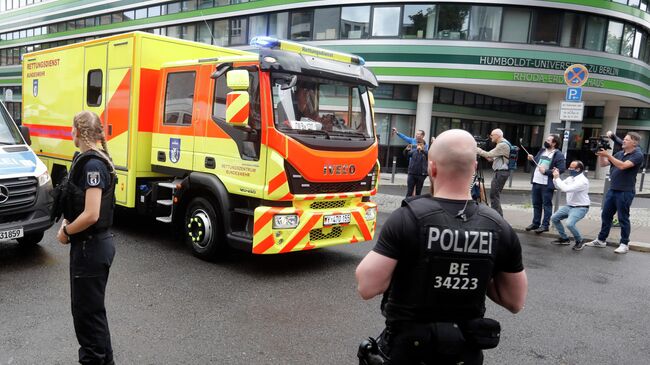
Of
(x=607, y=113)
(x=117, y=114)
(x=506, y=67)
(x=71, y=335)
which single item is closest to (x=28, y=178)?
(x=117, y=114)

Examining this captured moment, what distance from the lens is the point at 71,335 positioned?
419cm

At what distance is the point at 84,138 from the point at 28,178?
3.26 metres

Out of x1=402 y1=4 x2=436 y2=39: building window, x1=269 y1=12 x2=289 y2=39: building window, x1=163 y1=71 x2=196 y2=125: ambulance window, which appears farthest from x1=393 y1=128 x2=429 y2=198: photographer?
x1=269 y1=12 x2=289 y2=39: building window

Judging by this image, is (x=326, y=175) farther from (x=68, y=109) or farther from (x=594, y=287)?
(x=68, y=109)

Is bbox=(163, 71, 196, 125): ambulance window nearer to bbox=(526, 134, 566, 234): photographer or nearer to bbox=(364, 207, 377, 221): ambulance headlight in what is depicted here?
bbox=(364, 207, 377, 221): ambulance headlight

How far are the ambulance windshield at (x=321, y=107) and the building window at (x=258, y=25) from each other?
18.2 meters

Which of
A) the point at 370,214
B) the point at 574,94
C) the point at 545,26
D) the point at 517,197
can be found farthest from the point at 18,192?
the point at 545,26

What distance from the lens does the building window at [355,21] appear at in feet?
67.4

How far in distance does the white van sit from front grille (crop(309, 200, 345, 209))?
9.83 feet

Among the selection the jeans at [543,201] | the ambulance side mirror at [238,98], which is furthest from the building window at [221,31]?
the ambulance side mirror at [238,98]

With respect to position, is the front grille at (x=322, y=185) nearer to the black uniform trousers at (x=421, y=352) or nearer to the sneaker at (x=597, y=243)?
the black uniform trousers at (x=421, y=352)

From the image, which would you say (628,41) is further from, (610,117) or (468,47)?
(468,47)

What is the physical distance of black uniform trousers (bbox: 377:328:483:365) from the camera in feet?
6.84

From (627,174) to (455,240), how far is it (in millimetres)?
7327
